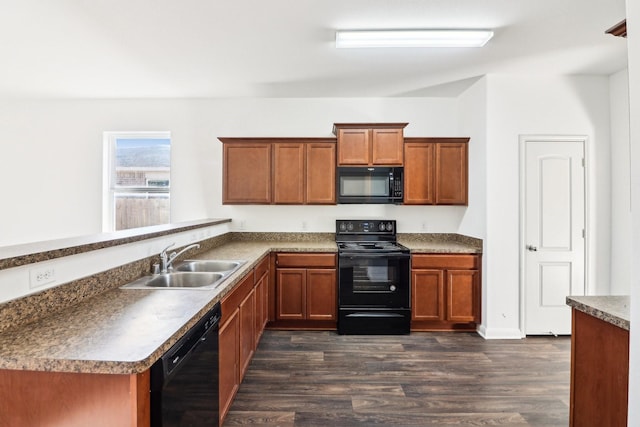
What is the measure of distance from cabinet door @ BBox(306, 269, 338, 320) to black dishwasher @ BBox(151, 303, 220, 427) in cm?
186

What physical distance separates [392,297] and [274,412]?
1733 mm

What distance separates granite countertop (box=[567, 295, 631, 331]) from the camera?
133 cm

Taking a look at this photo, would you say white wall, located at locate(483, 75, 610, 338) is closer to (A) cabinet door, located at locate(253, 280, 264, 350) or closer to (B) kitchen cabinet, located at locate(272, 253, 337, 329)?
(B) kitchen cabinet, located at locate(272, 253, 337, 329)

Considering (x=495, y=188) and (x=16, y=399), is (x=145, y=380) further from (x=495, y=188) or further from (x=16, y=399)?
(x=495, y=188)

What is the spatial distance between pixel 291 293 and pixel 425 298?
4.68 feet

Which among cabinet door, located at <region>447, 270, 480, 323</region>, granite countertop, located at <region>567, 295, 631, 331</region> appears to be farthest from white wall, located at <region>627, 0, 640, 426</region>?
cabinet door, located at <region>447, 270, 480, 323</region>

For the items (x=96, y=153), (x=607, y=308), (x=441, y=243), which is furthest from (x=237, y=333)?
(x=96, y=153)

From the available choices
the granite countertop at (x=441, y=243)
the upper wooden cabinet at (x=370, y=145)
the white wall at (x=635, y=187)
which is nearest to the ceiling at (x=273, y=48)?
the upper wooden cabinet at (x=370, y=145)

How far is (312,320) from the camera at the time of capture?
11.6 feet

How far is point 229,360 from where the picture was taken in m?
2.01

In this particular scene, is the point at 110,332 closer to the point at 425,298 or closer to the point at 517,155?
the point at 425,298

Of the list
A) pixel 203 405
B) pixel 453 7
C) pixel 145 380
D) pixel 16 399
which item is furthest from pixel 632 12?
pixel 16 399

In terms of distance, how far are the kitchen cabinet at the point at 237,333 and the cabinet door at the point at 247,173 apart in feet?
3.64

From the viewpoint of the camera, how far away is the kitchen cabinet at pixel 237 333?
1.90m
